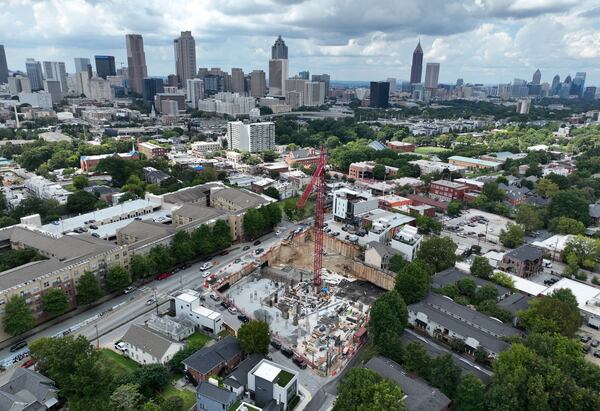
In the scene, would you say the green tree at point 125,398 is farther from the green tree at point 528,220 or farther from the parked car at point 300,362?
the green tree at point 528,220

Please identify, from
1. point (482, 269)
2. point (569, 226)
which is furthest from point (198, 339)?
point (569, 226)

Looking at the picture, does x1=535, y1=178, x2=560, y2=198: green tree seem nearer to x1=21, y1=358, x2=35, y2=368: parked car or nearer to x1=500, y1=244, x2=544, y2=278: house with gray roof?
x1=500, y1=244, x2=544, y2=278: house with gray roof

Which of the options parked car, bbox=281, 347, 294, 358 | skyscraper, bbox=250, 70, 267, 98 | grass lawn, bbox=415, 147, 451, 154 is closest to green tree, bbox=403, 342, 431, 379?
parked car, bbox=281, 347, 294, 358

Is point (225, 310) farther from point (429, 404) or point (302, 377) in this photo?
point (429, 404)

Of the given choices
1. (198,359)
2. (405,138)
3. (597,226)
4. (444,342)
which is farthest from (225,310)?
(405,138)

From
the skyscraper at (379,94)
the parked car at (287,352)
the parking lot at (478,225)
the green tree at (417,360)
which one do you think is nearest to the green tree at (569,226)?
the parking lot at (478,225)

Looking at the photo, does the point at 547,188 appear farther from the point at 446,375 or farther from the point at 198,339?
the point at 198,339
